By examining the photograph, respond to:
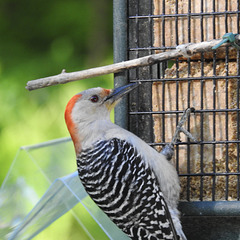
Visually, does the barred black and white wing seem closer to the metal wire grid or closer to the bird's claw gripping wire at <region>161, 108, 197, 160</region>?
the bird's claw gripping wire at <region>161, 108, 197, 160</region>

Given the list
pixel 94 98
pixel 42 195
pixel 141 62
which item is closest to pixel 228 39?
pixel 141 62

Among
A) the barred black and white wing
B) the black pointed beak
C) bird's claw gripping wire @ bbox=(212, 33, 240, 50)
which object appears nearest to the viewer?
bird's claw gripping wire @ bbox=(212, 33, 240, 50)

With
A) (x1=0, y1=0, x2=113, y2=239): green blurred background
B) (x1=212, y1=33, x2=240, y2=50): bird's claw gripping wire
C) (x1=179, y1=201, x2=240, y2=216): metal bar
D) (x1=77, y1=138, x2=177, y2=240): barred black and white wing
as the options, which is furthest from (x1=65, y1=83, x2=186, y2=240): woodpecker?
(x1=0, y1=0, x2=113, y2=239): green blurred background

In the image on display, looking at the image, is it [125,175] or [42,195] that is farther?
[42,195]

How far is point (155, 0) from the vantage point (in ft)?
12.4

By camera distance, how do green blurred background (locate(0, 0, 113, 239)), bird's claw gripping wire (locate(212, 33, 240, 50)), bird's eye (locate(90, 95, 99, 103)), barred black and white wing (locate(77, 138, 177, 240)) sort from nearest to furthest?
bird's claw gripping wire (locate(212, 33, 240, 50)), barred black and white wing (locate(77, 138, 177, 240)), bird's eye (locate(90, 95, 99, 103)), green blurred background (locate(0, 0, 113, 239))

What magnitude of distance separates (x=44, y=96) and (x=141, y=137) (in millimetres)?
2203

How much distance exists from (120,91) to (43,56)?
3.17m

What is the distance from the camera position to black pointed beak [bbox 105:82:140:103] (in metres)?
3.57

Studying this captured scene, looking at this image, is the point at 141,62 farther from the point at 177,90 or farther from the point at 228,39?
the point at 228,39

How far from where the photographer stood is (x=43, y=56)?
6.64 meters

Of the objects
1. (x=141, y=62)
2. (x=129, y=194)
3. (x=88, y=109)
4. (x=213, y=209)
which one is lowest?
(x=213, y=209)

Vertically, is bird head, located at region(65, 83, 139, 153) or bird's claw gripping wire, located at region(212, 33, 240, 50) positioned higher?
bird's claw gripping wire, located at region(212, 33, 240, 50)

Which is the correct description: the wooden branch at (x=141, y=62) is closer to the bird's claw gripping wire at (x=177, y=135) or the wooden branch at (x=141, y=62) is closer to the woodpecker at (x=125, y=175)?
the woodpecker at (x=125, y=175)
